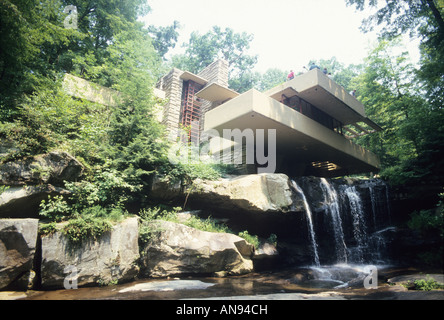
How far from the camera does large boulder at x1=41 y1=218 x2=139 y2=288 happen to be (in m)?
5.56

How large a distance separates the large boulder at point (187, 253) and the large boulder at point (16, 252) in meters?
2.85

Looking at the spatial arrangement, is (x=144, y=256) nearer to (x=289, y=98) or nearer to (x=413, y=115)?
(x=289, y=98)

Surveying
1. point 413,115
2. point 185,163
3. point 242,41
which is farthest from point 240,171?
point 242,41

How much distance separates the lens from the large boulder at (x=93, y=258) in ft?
18.2

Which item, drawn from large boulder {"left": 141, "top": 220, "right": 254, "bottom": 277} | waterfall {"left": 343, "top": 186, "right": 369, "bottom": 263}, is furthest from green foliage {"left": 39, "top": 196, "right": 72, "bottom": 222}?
waterfall {"left": 343, "top": 186, "right": 369, "bottom": 263}

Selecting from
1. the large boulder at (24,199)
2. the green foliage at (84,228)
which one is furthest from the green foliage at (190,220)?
the large boulder at (24,199)

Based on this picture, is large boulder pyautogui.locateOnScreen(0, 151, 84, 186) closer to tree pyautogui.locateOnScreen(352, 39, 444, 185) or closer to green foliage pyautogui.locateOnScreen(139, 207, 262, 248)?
green foliage pyautogui.locateOnScreen(139, 207, 262, 248)

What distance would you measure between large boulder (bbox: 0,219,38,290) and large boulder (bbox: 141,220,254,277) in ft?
9.35

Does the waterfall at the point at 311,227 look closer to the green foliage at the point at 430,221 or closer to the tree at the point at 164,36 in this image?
the green foliage at the point at 430,221

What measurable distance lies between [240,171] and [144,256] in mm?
7183

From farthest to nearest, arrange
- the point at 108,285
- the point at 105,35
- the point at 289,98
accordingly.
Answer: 1. the point at 105,35
2. the point at 289,98
3. the point at 108,285

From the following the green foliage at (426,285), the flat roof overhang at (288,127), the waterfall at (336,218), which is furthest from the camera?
the waterfall at (336,218)

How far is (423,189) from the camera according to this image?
12.0m
